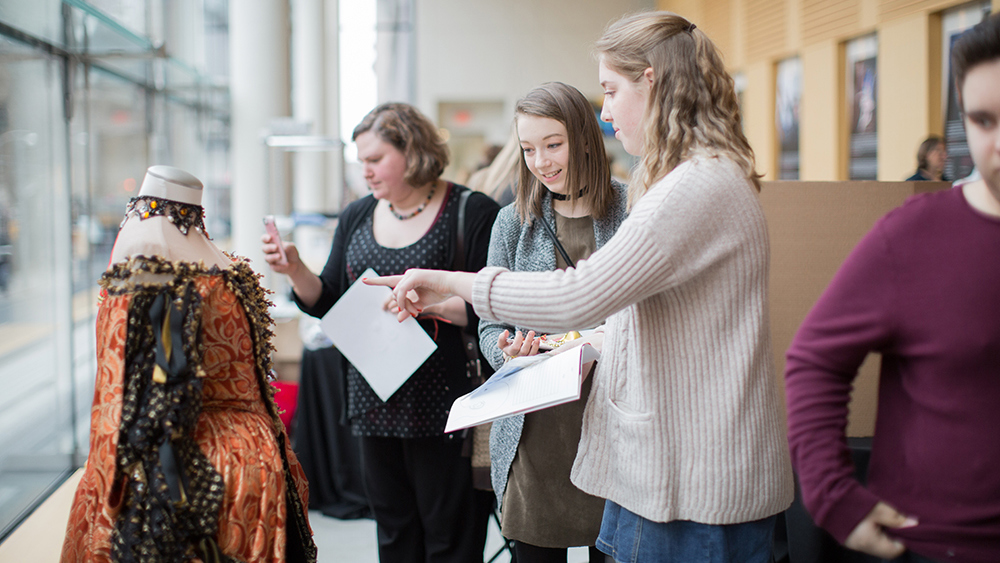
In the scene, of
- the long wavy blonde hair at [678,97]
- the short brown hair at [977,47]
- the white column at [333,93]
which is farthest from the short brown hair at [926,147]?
the white column at [333,93]

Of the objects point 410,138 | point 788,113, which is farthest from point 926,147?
point 410,138

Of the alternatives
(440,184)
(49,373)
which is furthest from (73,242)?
(440,184)

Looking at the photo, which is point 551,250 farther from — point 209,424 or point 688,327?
point 209,424

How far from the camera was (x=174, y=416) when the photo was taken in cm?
127

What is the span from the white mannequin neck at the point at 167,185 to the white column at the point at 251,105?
387 cm

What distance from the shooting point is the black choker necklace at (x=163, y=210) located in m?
1.40

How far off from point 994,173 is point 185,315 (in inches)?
48.7

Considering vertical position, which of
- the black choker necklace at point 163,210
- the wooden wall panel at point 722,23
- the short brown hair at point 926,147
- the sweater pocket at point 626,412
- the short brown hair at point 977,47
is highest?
the wooden wall panel at point 722,23

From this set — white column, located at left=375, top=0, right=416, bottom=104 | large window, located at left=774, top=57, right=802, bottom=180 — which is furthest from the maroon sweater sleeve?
white column, located at left=375, top=0, right=416, bottom=104

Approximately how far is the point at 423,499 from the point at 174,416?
0.93 meters

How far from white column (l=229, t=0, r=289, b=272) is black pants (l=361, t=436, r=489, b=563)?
3.45 metres

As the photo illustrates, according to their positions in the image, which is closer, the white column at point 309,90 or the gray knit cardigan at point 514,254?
the gray knit cardigan at point 514,254

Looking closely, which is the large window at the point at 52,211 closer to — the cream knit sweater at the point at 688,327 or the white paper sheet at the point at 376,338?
the white paper sheet at the point at 376,338

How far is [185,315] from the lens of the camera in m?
1.31
